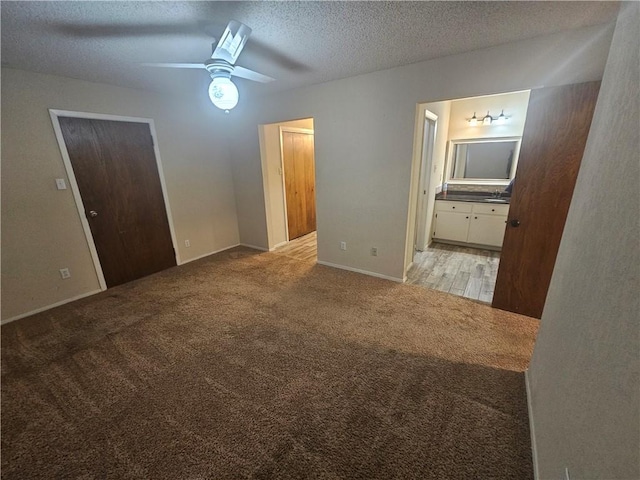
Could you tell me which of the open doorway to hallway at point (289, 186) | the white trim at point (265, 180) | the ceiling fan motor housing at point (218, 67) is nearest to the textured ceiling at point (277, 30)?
the ceiling fan motor housing at point (218, 67)

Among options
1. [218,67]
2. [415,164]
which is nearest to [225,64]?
[218,67]

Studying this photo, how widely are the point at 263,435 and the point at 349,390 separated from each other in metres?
0.57

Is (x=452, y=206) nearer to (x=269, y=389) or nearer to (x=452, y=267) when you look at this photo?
(x=452, y=267)

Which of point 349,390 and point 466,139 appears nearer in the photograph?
point 349,390

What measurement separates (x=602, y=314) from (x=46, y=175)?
4152mm

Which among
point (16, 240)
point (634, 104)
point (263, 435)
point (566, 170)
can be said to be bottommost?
point (263, 435)

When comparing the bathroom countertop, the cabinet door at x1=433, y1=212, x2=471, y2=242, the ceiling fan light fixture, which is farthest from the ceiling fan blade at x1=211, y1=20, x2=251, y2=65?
the cabinet door at x1=433, y1=212, x2=471, y2=242

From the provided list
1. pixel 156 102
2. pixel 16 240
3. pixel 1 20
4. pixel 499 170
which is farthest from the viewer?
pixel 499 170

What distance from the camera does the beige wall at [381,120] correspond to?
1.88 m

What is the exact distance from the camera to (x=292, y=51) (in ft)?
6.85

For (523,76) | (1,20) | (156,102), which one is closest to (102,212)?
(156,102)

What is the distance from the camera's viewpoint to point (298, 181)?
15.5 feet

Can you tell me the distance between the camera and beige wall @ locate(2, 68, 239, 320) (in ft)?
7.64

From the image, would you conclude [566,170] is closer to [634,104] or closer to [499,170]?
[634,104]
